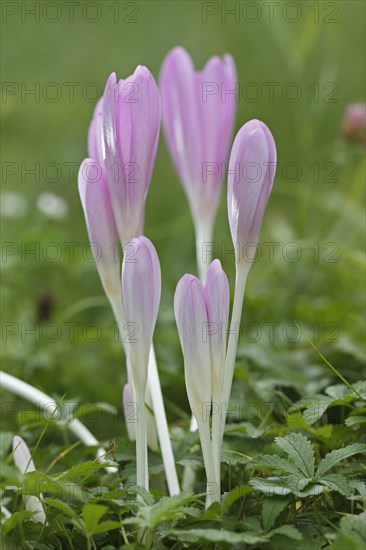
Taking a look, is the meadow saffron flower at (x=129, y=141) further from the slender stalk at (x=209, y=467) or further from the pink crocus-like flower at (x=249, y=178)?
the slender stalk at (x=209, y=467)

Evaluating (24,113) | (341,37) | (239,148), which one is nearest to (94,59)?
(24,113)

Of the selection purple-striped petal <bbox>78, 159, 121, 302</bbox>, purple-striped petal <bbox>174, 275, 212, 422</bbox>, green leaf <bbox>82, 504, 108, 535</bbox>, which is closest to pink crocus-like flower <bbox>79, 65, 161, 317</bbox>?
purple-striped petal <bbox>78, 159, 121, 302</bbox>

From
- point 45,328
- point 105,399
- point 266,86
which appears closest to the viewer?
point 105,399

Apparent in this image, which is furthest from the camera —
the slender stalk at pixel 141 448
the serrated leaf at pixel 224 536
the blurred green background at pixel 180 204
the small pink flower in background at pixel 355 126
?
the small pink flower in background at pixel 355 126

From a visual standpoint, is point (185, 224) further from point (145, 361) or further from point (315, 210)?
point (145, 361)

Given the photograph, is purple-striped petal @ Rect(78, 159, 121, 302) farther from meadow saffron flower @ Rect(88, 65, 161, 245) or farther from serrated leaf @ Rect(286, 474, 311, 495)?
serrated leaf @ Rect(286, 474, 311, 495)

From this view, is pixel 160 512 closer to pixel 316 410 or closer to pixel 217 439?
pixel 217 439

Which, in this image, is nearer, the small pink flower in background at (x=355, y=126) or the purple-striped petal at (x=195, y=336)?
the purple-striped petal at (x=195, y=336)

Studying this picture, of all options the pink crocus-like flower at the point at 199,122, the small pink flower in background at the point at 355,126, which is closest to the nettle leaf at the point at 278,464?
the pink crocus-like flower at the point at 199,122
